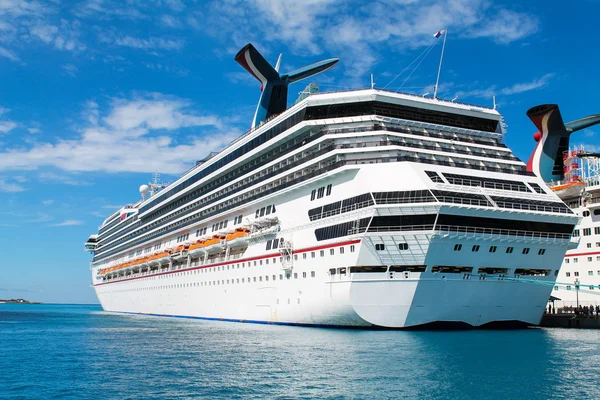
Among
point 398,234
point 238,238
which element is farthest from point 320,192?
point 238,238

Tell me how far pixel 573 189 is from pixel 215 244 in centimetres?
3202

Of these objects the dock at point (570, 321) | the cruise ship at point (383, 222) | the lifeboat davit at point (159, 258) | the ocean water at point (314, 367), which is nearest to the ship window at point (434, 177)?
the cruise ship at point (383, 222)

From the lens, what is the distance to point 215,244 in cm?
4647

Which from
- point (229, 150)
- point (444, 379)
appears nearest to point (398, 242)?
point (444, 379)

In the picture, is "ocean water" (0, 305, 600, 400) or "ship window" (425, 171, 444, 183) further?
"ship window" (425, 171, 444, 183)

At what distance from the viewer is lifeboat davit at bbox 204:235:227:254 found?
45.6 metres

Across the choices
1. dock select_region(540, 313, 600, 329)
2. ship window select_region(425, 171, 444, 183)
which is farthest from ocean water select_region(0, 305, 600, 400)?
dock select_region(540, 313, 600, 329)

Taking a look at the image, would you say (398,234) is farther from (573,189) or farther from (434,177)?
(573,189)

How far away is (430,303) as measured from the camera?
94.1 ft

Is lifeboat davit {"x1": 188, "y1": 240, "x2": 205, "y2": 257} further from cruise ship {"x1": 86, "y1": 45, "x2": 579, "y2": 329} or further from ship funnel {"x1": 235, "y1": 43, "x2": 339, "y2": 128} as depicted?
ship funnel {"x1": 235, "y1": 43, "x2": 339, "y2": 128}

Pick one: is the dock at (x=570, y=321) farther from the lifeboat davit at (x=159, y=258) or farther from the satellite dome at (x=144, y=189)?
the satellite dome at (x=144, y=189)

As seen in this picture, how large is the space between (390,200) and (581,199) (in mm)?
29468

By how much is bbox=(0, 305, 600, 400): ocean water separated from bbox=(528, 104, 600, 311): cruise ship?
19661 mm

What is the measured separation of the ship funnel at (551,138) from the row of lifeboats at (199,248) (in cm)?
3186
